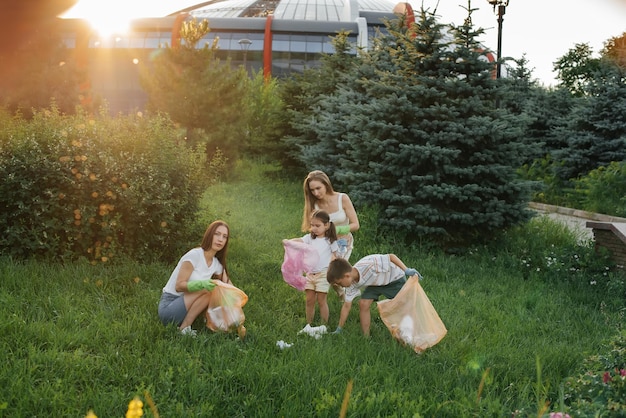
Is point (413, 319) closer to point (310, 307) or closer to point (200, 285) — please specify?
point (310, 307)

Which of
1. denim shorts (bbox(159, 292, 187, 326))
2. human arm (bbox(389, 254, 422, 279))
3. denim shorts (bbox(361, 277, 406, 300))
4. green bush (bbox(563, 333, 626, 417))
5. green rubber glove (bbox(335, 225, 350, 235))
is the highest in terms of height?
green rubber glove (bbox(335, 225, 350, 235))

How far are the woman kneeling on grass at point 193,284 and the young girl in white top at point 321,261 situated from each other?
882mm

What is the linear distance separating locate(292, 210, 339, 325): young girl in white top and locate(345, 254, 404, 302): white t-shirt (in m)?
0.37

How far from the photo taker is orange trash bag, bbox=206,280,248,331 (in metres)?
4.91

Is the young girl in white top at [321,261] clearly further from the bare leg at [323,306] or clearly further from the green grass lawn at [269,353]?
the green grass lawn at [269,353]

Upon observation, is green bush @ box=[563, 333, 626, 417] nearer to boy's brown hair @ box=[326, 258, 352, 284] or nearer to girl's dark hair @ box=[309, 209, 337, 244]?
boy's brown hair @ box=[326, 258, 352, 284]

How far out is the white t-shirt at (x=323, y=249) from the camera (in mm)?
5605

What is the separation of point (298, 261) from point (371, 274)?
778mm

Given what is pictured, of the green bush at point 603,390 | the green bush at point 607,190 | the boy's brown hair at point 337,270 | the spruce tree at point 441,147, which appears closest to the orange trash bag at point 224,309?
the boy's brown hair at point 337,270

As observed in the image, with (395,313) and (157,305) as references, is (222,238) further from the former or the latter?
(395,313)

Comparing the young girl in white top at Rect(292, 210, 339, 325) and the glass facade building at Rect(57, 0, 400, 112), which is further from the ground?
the glass facade building at Rect(57, 0, 400, 112)

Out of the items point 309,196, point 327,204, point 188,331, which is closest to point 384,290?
point 327,204

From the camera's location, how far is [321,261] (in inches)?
221

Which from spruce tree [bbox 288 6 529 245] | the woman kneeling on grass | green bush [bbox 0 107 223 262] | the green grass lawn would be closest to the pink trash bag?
the green grass lawn
